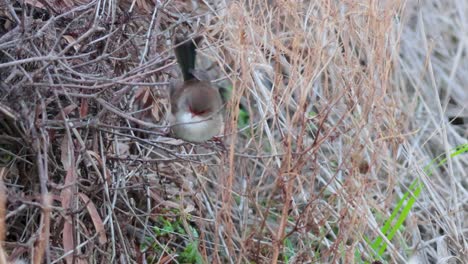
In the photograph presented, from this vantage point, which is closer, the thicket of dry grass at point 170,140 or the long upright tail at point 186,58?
the thicket of dry grass at point 170,140

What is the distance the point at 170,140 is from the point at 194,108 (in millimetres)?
439

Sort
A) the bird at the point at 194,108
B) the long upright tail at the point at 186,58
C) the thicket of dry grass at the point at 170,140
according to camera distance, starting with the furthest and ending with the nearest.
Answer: the long upright tail at the point at 186,58 → the bird at the point at 194,108 → the thicket of dry grass at the point at 170,140

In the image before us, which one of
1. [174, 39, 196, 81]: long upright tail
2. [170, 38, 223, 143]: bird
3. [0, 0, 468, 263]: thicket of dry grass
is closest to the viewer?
[0, 0, 468, 263]: thicket of dry grass

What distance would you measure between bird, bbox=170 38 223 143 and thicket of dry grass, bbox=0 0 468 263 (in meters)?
0.08

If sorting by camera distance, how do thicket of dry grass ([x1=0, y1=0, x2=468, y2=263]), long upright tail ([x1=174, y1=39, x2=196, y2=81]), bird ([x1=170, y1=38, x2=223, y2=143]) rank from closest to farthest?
1. thicket of dry grass ([x1=0, y1=0, x2=468, y2=263])
2. bird ([x1=170, y1=38, x2=223, y2=143])
3. long upright tail ([x1=174, y1=39, x2=196, y2=81])

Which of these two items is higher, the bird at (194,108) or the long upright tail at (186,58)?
the long upright tail at (186,58)

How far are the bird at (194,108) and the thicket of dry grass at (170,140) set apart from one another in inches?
3.2

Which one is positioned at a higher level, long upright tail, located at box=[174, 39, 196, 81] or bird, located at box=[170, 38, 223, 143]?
long upright tail, located at box=[174, 39, 196, 81]

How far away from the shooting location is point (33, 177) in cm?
250

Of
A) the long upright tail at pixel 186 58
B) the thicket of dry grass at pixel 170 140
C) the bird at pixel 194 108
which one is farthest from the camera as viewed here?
the long upright tail at pixel 186 58

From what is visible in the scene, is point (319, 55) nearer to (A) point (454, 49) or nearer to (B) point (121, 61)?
(B) point (121, 61)

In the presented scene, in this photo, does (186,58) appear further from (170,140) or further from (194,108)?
(170,140)

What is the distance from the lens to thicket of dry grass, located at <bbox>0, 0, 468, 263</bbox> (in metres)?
2.36

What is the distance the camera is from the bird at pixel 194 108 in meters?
2.59
